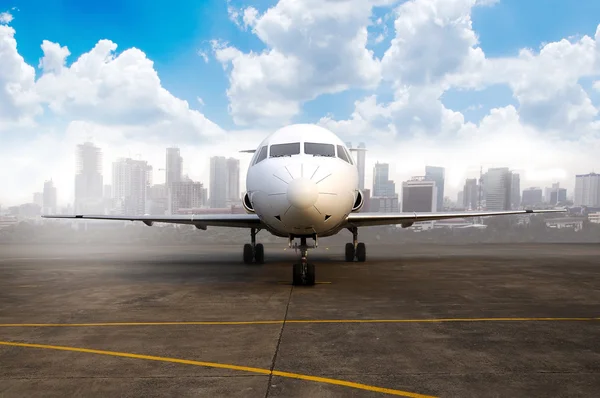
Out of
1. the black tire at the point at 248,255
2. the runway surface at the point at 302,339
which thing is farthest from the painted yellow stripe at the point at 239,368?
the black tire at the point at 248,255

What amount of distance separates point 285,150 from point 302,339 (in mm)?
6180

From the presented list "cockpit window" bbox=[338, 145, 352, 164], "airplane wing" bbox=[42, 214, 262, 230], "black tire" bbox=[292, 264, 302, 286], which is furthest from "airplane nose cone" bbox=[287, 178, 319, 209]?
"airplane wing" bbox=[42, 214, 262, 230]

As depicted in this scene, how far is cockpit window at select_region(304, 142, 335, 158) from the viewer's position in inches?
439

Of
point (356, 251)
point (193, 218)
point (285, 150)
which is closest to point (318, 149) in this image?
point (285, 150)

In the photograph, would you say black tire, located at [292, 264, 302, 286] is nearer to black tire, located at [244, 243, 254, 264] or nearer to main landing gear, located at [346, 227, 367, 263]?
black tire, located at [244, 243, 254, 264]

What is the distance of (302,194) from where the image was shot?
927 cm

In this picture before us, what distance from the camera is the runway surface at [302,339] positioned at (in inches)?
A: 174

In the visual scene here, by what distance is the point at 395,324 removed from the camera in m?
7.05

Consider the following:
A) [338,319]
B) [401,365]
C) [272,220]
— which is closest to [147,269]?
[272,220]

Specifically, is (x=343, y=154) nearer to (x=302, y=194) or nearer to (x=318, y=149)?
(x=318, y=149)

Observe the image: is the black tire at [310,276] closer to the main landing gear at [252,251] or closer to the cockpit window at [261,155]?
the cockpit window at [261,155]

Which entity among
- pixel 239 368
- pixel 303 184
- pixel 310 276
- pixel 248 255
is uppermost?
pixel 303 184

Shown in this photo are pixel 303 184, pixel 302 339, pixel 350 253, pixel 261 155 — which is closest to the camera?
pixel 302 339

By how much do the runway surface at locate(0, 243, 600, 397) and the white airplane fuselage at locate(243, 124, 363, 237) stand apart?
73.2 inches
